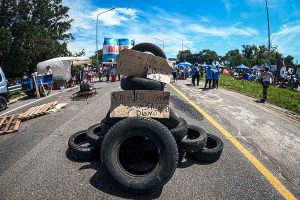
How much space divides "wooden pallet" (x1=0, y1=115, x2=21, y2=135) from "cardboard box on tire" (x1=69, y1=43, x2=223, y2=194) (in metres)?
2.77

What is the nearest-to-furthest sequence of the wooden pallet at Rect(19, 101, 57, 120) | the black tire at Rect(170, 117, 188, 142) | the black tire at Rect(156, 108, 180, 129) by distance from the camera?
the black tire at Rect(170, 117, 188, 142) → the black tire at Rect(156, 108, 180, 129) → the wooden pallet at Rect(19, 101, 57, 120)

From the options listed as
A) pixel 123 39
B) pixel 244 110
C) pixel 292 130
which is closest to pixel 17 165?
pixel 292 130

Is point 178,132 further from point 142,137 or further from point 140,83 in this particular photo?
point 140,83

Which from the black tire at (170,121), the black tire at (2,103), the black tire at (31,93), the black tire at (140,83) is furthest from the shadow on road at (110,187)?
the black tire at (31,93)

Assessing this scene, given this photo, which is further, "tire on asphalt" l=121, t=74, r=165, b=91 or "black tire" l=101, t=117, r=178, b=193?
"tire on asphalt" l=121, t=74, r=165, b=91

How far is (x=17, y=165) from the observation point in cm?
510

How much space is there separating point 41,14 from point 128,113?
36.3 m

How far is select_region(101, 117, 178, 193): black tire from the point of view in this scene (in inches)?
158

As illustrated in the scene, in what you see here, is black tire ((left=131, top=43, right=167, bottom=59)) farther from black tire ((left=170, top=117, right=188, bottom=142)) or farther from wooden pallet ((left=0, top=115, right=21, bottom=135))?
wooden pallet ((left=0, top=115, right=21, bottom=135))

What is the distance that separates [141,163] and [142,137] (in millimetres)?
409

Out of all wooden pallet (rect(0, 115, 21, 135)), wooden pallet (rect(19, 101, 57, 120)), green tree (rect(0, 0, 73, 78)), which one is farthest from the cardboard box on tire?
green tree (rect(0, 0, 73, 78))

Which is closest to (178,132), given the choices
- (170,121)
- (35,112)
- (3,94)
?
(170,121)

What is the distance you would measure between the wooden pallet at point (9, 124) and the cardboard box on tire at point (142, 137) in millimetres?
2770

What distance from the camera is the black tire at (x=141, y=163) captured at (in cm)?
400
